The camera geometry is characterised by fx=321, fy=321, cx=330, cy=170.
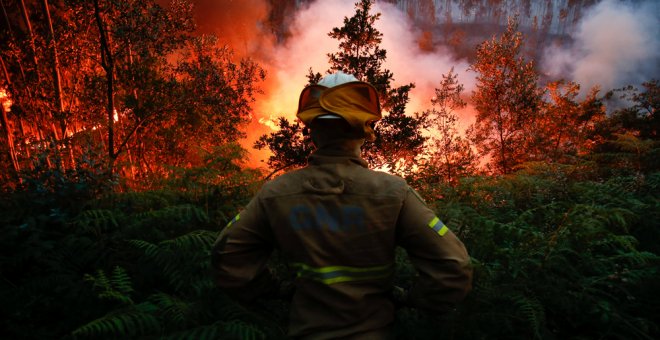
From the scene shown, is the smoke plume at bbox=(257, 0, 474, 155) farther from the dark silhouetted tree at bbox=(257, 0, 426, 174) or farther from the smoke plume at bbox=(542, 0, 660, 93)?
the smoke plume at bbox=(542, 0, 660, 93)

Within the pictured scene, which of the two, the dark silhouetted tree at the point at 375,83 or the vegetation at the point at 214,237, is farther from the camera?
the dark silhouetted tree at the point at 375,83

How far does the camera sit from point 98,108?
13375mm

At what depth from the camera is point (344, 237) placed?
5.16 feet

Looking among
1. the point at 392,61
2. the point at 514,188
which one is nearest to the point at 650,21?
the point at 392,61

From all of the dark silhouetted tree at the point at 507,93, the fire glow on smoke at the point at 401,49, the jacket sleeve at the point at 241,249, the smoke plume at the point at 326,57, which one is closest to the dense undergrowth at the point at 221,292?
the jacket sleeve at the point at 241,249

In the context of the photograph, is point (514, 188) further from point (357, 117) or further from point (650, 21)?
point (650, 21)

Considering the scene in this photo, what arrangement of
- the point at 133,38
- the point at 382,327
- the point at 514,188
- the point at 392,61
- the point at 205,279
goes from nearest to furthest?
the point at 382,327 < the point at 205,279 < the point at 514,188 < the point at 133,38 < the point at 392,61

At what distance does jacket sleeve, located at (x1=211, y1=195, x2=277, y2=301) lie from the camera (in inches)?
66.8

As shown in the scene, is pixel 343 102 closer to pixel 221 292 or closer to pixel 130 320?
pixel 221 292

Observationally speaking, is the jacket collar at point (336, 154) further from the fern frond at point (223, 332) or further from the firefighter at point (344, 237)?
the fern frond at point (223, 332)

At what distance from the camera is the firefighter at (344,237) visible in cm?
156

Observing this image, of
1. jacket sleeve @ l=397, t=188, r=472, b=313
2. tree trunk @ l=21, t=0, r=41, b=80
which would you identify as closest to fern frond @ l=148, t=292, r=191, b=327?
jacket sleeve @ l=397, t=188, r=472, b=313

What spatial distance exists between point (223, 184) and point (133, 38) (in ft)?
31.7

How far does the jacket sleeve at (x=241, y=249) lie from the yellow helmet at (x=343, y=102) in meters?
0.58
